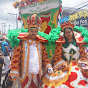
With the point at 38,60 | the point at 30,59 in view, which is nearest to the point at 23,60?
the point at 30,59

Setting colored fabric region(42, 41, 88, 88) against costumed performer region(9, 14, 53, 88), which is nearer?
colored fabric region(42, 41, 88, 88)

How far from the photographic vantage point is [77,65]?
2.96 m

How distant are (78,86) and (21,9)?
3.59m

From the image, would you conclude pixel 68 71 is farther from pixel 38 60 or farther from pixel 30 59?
pixel 30 59

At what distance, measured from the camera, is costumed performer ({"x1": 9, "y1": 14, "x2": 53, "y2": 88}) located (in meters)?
2.81

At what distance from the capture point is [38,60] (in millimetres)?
2861

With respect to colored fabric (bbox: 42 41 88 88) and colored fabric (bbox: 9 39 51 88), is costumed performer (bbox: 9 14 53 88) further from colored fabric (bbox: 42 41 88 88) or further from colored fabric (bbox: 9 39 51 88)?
colored fabric (bbox: 42 41 88 88)

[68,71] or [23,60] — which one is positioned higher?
[23,60]

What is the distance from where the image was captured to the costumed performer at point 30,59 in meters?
A: 2.81

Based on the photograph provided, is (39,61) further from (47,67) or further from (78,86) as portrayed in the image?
(78,86)

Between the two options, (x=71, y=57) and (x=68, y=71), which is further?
(x=71, y=57)

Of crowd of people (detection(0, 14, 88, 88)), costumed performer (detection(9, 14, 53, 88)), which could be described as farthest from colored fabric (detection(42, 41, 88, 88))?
costumed performer (detection(9, 14, 53, 88))

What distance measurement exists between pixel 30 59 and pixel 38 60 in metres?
0.18

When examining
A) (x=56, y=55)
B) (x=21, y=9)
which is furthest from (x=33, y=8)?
(x=56, y=55)
